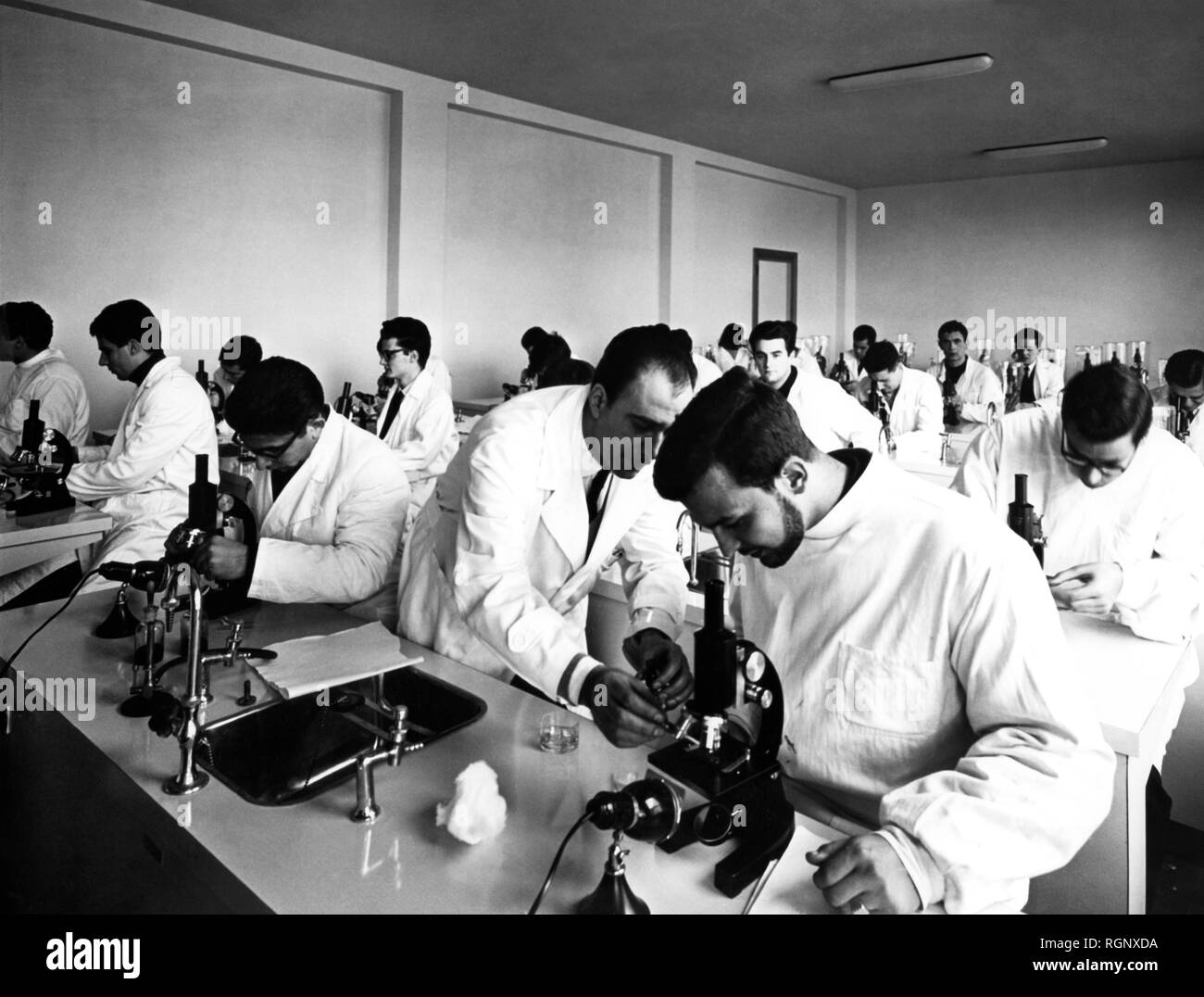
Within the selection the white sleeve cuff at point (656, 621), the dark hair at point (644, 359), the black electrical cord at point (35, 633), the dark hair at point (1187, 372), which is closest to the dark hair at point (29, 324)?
the black electrical cord at point (35, 633)

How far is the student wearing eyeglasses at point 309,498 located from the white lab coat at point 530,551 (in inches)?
5.0

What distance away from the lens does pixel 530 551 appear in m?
2.12

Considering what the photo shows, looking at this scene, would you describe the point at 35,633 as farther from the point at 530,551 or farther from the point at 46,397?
the point at 46,397

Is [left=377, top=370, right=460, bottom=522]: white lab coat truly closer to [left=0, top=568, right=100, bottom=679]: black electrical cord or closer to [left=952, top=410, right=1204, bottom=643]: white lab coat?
[left=0, top=568, right=100, bottom=679]: black electrical cord

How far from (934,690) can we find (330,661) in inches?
45.3

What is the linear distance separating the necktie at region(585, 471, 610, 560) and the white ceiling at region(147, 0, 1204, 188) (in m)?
3.76

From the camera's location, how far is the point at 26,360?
4.29m

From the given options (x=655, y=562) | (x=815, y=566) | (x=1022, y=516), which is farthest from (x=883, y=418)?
(x=815, y=566)

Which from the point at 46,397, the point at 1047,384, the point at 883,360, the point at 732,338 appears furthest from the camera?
the point at 1047,384

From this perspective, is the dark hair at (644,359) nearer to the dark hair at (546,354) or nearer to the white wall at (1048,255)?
the dark hair at (546,354)

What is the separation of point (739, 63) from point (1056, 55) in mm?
1973

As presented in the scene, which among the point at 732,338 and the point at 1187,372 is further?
the point at 732,338

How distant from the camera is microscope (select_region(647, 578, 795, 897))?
1.16 m
